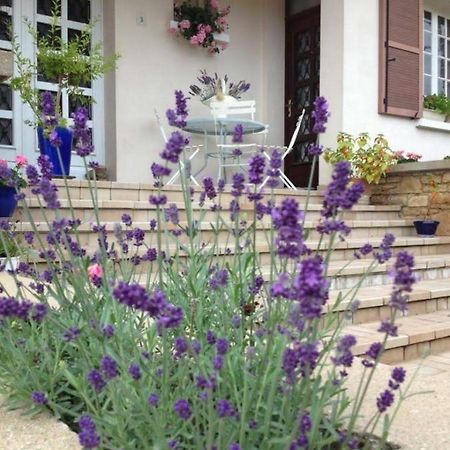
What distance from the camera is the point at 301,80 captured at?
24.9ft

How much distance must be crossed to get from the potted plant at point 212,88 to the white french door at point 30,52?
1.18m

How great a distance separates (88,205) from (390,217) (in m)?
3.38

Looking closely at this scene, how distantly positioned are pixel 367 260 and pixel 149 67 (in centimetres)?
330

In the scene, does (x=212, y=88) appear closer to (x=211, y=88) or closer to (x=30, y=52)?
(x=211, y=88)

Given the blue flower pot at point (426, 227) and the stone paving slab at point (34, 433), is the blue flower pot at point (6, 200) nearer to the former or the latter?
the stone paving slab at point (34, 433)

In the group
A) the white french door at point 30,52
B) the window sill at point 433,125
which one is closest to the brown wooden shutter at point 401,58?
the window sill at point 433,125

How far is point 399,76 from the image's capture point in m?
6.72

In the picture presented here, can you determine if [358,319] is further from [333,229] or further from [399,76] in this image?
[399,76]

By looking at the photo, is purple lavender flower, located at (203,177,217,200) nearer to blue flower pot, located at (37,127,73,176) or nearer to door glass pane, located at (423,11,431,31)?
blue flower pot, located at (37,127,73,176)

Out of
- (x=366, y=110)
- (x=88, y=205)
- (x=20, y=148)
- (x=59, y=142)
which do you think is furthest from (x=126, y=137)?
(x=59, y=142)

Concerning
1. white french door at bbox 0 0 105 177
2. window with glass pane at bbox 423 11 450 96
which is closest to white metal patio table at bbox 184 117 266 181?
white french door at bbox 0 0 105 177

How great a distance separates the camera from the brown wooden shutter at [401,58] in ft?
21.5

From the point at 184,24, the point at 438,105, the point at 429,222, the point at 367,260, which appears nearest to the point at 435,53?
the point at 438,105

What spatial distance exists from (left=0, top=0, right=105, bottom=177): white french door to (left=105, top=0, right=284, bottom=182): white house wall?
8.9 inches
